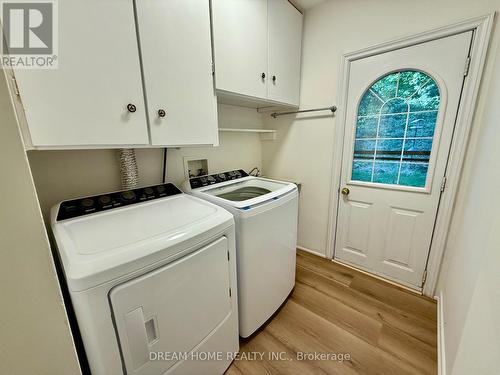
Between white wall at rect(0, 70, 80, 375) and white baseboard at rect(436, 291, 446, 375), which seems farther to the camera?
white baseboard at rect(436, 291, 446, 375)

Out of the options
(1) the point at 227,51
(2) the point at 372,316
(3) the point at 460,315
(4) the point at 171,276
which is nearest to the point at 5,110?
(4) the point at 171,276

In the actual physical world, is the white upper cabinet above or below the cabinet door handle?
above

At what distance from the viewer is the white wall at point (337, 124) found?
40.0 inches

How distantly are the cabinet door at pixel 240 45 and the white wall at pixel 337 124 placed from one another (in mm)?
679

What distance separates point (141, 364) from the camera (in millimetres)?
802

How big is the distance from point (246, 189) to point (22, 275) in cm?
157

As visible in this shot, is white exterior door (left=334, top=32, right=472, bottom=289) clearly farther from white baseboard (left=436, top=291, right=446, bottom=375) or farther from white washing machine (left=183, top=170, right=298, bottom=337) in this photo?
white washing machine (left=183, top=170, right=298, bottom=337)

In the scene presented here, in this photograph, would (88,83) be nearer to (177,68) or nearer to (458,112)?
(177,68)

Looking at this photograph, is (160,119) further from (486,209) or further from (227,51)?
(486,209)

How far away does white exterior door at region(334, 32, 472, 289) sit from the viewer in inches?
58.9

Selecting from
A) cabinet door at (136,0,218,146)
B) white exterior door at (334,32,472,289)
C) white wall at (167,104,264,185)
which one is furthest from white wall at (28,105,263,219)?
white exterior door at (334,32,472,289)

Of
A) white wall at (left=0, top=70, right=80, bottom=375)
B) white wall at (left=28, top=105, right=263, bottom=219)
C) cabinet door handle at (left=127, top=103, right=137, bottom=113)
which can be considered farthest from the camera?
white wall at (left=28, top=105, right=263, bottom=219)

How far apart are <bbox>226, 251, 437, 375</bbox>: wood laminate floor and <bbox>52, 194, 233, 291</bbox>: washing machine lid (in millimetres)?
1016

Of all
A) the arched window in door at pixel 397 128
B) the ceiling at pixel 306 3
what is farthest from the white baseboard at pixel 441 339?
the ceiling at pixel 306 3
